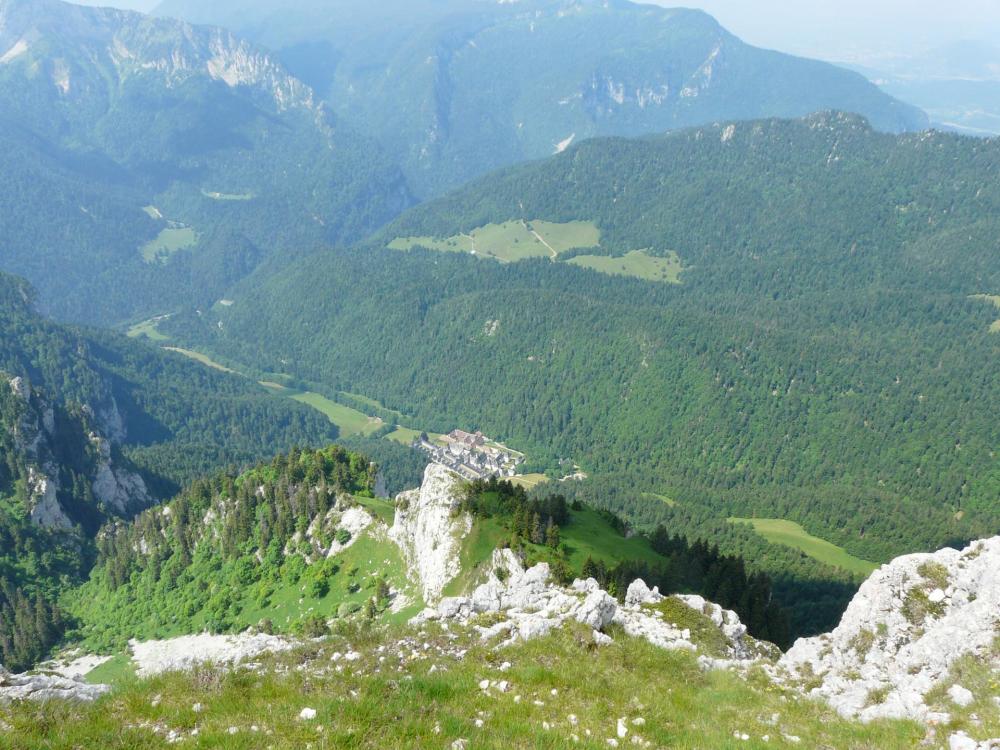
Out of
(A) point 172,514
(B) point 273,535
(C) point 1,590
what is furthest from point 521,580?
(C) point 1,590

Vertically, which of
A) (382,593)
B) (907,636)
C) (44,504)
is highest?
(907,636)

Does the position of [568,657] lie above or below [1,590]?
above

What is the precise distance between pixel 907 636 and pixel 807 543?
156928mm

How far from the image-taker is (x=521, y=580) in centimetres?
6338

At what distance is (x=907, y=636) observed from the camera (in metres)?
36.2

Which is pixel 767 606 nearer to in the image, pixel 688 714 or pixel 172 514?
pixel 688 714

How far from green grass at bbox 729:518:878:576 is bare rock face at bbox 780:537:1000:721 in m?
132

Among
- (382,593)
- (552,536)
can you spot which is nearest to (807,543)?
(552,536)

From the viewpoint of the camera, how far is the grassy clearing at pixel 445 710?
21484 millimetres

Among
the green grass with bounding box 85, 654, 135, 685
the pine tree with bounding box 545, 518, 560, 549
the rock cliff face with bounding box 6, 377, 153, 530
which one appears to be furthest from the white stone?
the rock cliff face with bounding box 6, 377, 153, 530

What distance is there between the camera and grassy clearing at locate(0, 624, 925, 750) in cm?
2148

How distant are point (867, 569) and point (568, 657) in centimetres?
15883

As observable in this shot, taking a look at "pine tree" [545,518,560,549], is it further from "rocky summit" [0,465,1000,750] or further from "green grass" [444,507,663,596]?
"rocky summit" [0,465,1000,750]

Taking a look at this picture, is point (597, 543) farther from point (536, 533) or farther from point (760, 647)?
point (760, 647)
